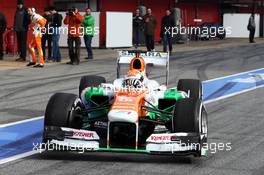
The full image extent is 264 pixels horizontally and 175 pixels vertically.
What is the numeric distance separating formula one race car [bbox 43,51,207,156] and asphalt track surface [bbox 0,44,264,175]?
193 mm

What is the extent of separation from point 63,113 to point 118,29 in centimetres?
2301

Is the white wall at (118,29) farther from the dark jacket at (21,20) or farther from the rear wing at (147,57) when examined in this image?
the rear wing at (147,57)

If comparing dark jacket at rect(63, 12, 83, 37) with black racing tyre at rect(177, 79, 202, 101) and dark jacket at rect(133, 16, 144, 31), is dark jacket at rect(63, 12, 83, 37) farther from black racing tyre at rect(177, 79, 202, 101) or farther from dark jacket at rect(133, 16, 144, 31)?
black racing tyre at rect(177, 79, 202, 101)

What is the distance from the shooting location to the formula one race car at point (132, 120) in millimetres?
7883

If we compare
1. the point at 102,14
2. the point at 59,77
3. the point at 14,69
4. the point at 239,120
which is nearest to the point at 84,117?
the point at 239,120

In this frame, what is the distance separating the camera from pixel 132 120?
25.9ft

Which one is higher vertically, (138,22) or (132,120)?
(138,22)

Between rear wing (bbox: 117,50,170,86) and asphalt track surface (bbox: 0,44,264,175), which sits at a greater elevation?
rear wing (bbox: 117,50,170,86)

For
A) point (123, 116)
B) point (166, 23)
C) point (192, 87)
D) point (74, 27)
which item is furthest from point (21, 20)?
point (123, 116)

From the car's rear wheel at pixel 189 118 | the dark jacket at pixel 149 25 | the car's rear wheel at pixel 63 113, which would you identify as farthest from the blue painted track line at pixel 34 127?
the dark jacket at pixel 149 25

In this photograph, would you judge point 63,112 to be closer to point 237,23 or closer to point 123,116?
point 123,116

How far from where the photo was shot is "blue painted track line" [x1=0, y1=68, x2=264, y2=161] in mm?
8727

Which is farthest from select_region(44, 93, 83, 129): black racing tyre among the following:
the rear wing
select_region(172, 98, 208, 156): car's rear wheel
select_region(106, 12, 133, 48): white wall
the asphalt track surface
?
select_region(106, 12, 133, 48): white wall

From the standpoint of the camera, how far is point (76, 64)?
22172mm
